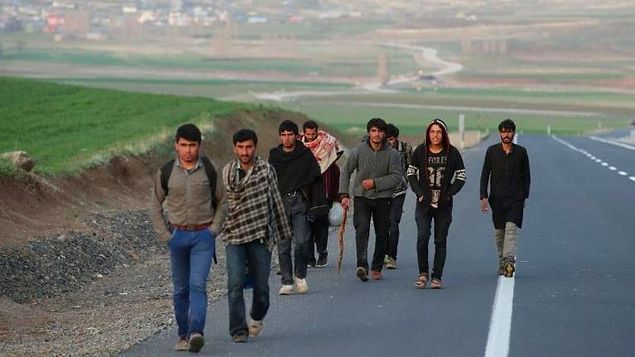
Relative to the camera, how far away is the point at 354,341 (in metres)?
14.1

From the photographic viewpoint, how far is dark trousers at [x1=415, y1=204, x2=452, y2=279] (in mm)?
17625

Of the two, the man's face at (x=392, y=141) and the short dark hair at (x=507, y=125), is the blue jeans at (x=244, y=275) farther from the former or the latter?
the man's face at (x=392, y=141)

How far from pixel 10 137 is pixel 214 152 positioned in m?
5.07

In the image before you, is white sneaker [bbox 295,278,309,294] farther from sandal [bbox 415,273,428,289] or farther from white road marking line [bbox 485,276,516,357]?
white road marking line [bbox 485,276,516,357]

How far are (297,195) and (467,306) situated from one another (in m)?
2.20

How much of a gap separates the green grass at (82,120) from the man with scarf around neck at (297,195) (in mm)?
11704

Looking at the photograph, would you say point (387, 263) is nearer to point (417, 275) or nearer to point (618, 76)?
point (417, 275)

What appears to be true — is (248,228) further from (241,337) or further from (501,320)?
(501,320)

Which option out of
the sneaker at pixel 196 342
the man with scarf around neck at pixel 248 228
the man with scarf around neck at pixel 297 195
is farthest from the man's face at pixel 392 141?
the sneaker at pixel 196 342

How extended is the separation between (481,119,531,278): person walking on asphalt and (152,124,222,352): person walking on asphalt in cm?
552

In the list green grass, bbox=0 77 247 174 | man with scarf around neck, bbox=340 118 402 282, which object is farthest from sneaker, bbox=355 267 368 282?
green grass, bbox=0 77 247 174

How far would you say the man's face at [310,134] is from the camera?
18.6 meters

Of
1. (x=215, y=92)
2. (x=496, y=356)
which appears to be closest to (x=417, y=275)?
(x=496, y=356)

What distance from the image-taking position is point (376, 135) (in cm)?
1808
